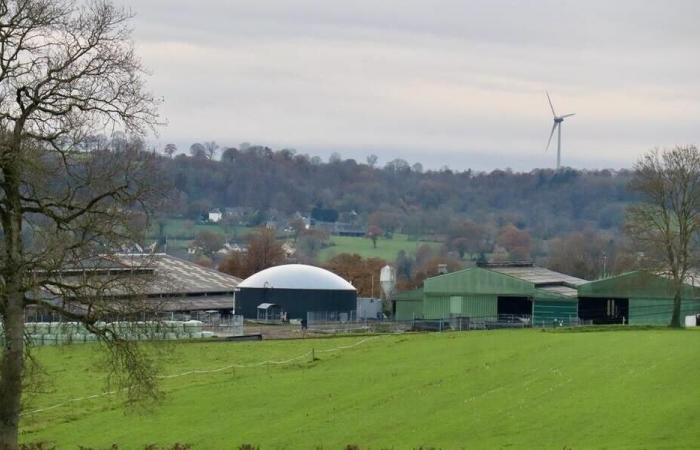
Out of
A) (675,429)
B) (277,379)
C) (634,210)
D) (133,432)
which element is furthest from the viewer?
(634,210)

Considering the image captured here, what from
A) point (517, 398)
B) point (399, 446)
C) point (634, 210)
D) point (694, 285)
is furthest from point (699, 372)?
point (694, 285)

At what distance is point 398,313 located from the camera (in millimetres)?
107938

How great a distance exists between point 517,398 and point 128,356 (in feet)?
51.8

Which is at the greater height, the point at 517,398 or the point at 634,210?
the point at 634,210

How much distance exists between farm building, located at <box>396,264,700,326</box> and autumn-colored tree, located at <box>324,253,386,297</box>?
143 feet

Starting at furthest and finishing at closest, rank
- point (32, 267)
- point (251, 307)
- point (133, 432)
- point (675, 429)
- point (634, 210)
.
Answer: point (251, 307), point (634, 210), point (133, 432), point (675, 429), point (32, 267)

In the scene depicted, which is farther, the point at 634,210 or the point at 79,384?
the point at 634,210

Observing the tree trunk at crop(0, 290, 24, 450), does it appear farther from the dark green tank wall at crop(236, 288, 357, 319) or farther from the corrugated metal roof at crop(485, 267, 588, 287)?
the dark green tank wall at crop(236, 288, 357, 319)

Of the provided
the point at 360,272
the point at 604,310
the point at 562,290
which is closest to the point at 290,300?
the point at 562,290

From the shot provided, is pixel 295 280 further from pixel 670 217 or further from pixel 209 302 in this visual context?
pixel 670 217

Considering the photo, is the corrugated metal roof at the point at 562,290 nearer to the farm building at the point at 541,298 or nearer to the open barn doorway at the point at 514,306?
the farm building at the point at 541,298

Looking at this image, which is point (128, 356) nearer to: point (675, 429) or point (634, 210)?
point (675, 429)

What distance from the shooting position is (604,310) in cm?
9056

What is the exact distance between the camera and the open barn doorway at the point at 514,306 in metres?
98.1
